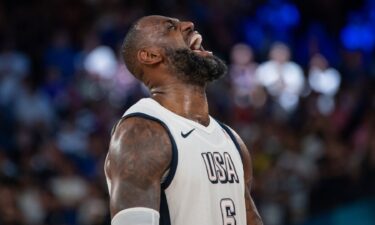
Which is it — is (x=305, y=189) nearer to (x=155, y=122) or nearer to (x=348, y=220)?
(x=348, y=220)

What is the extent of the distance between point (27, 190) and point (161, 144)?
6730 mm

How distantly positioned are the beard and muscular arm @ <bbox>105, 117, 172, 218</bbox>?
1.05ft

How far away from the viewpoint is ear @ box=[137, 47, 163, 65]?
438 cm

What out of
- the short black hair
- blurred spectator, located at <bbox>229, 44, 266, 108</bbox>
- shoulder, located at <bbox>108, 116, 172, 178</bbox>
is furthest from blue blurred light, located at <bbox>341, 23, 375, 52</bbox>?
shoulder, located at <bbox>108, 116, 172, 178</bbox>

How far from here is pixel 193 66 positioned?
4355mm

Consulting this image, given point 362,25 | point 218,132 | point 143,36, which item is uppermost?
point 143,36

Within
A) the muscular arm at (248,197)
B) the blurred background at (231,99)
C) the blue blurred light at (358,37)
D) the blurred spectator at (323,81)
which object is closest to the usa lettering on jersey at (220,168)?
the muscular arm at (248,197)

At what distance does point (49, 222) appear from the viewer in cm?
1045

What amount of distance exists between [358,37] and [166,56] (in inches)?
389

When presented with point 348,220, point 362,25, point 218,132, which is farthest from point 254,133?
point 218,132

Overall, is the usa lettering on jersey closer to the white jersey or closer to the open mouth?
the white jersey

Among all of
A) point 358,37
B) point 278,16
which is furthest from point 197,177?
point 278,16

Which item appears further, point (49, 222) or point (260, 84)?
point (260, 84)

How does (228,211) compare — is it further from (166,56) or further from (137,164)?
(166,56)
